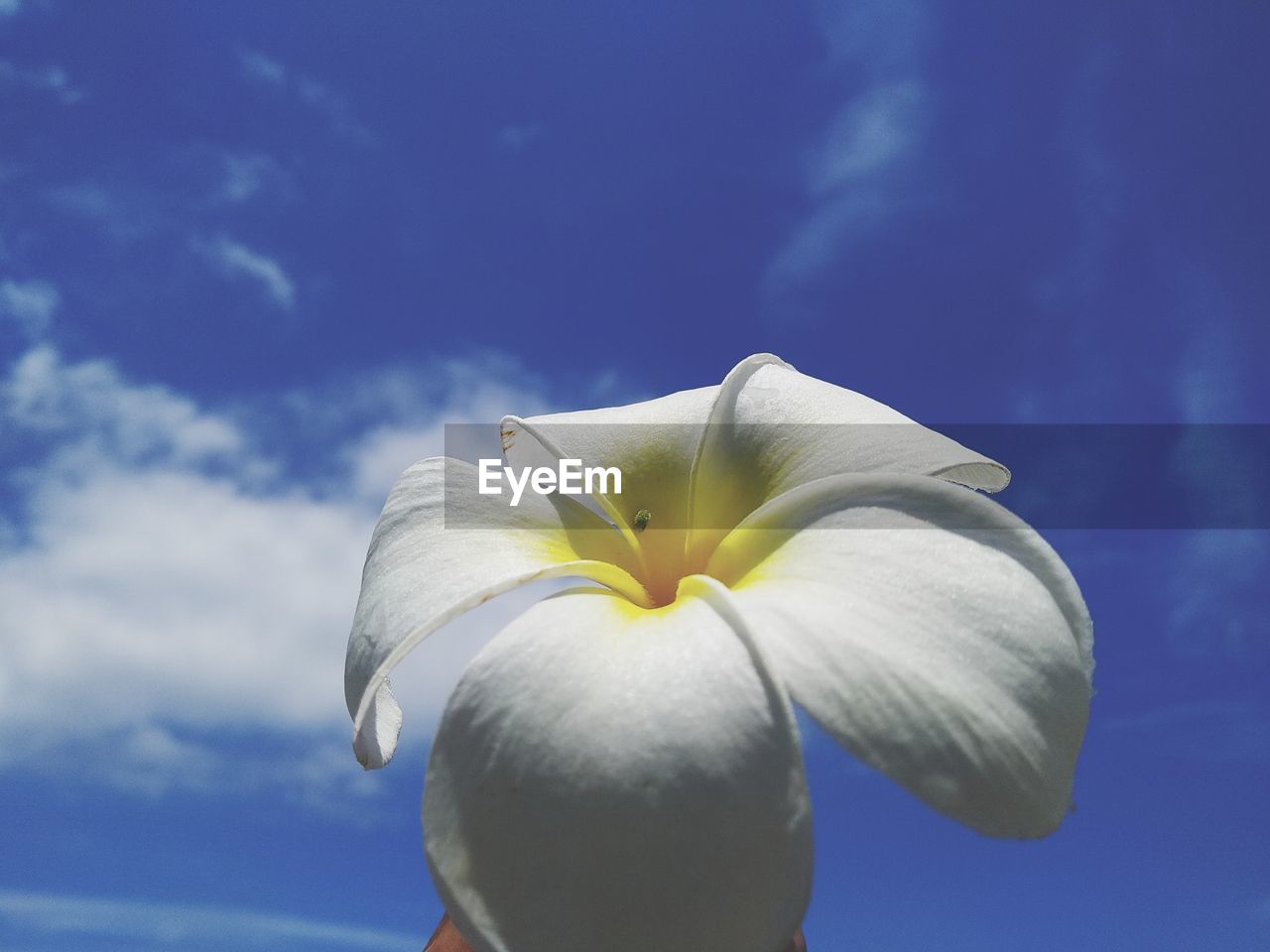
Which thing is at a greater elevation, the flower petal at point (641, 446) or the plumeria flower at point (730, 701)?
the flower petal at point (641, 446)

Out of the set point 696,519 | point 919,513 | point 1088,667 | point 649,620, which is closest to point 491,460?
point 696,519

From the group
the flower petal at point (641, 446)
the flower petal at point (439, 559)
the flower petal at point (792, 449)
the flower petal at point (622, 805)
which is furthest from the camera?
the flower petal at point (641, 446)

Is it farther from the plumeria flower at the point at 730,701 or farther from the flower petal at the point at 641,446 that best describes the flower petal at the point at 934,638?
the flower petal at the point at 641,446

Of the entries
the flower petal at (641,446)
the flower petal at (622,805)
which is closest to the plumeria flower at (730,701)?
the flower petal at (622,805)

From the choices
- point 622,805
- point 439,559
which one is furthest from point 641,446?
point 622,805

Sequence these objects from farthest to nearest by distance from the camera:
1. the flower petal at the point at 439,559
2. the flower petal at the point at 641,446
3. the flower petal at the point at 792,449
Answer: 1. the flower petal at the point at 641,446
2. the flower petal at the point at 792,449
3. the flower petal at the point at 439,559

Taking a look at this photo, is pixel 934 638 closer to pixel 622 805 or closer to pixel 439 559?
pixel 622 805
